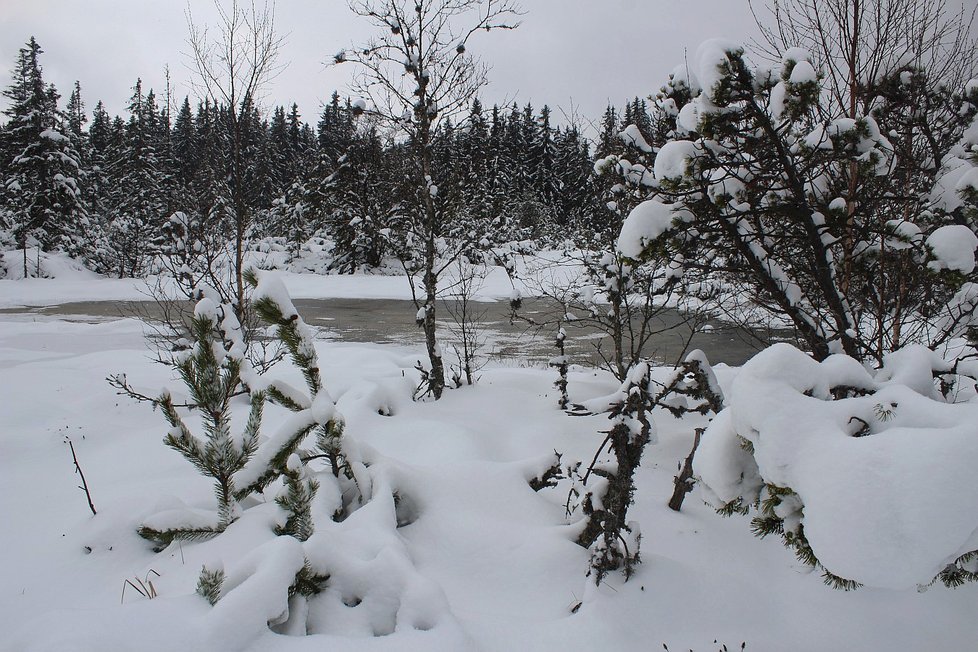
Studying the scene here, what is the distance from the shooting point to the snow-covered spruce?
1158 millimetres

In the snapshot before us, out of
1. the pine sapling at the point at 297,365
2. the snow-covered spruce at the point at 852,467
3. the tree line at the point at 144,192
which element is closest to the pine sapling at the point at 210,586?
the pine sapling at the point at 297,365

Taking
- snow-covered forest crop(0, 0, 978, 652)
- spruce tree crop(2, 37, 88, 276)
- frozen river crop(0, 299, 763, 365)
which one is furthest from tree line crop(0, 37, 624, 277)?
snow-covered forest crop(0, 0, 978, 652)

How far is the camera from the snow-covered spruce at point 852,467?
1.16 m

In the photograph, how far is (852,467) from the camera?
1.27m

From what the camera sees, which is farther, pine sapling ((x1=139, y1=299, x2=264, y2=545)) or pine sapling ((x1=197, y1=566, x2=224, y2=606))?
pine sapling ((x1=139, y1=299, x2=264, y2=545))

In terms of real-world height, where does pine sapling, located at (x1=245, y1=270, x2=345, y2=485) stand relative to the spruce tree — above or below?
below

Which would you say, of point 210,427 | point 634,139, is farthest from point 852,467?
point 634,139

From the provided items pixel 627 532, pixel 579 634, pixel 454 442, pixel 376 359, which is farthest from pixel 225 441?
pixel 376 359

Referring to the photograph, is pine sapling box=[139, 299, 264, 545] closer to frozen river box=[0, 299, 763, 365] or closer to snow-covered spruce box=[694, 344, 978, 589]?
snow-covered spruce box=[694, 344, 978, 589]

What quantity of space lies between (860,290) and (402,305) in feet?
56.5

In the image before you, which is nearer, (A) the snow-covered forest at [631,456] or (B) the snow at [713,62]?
(A) the snow-covered forest at [631,456]

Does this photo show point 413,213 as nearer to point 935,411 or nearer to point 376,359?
point 376,359

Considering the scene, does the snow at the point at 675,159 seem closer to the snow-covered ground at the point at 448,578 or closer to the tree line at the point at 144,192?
the snow-covered ground at the point at 448,578

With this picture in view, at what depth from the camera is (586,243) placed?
6105 millimetres
